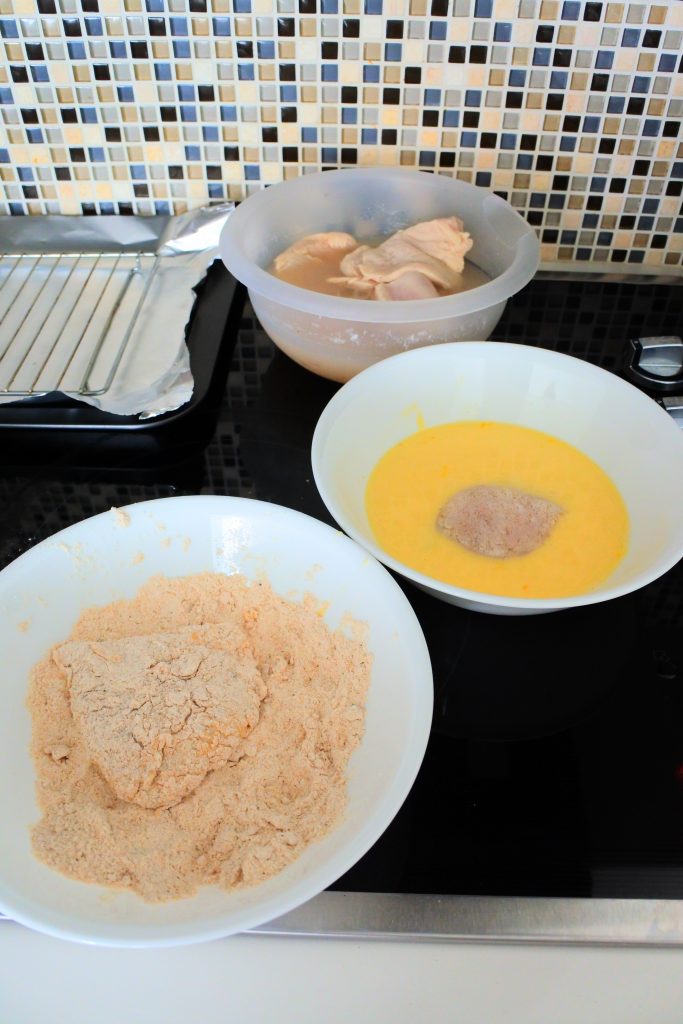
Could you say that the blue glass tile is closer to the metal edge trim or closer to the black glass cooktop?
the black glass cooktop

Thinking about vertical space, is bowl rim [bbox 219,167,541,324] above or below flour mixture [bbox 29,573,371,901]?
above

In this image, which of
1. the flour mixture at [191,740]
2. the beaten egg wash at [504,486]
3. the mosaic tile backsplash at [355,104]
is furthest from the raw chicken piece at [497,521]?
the mosaic tile backsplash at [355,104]

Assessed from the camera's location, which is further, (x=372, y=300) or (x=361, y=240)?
(x=361, y=240)

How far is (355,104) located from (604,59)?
0.27 m

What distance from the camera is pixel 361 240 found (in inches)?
37.9

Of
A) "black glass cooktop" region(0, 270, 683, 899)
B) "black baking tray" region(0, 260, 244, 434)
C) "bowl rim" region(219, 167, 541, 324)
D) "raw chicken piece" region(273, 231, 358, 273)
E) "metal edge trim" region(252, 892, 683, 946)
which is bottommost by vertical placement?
"metal edge trim" region(252, 892, 683, 946)

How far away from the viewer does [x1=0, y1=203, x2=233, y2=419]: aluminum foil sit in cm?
84

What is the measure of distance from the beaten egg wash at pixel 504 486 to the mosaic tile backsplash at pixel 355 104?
0.36 meters

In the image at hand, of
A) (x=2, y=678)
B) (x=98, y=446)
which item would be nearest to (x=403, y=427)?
(x=98, y=446)

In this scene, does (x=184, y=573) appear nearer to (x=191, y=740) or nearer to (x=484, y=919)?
(x=191, y=740)

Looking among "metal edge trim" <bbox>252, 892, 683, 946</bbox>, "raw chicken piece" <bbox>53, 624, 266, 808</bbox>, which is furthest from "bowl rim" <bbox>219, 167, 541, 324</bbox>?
"metal edge trim" <bbox>252, 892, 683, 946</bbox>

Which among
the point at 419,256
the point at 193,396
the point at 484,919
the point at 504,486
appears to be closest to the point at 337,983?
the point at 484,919

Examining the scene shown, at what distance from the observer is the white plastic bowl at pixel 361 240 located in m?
0.78

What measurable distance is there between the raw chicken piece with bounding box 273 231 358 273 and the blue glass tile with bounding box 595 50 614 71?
0.31 meters
